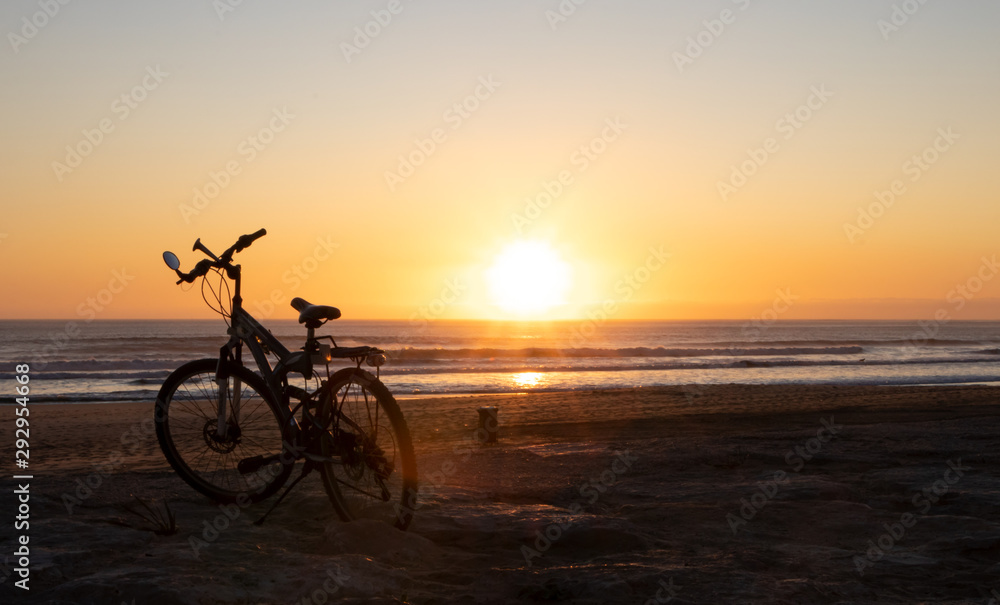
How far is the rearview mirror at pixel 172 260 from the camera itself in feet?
14.8

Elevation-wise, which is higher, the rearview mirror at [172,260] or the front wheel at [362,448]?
the rearview mirror at [172,260]

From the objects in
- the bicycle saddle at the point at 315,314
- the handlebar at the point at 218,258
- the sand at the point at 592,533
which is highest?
the handlebar at the point at 218,258

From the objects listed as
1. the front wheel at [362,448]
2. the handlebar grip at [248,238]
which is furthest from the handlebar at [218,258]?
the front wheel at [362,448]

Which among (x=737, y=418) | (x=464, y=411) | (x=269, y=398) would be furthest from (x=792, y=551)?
(x=464, y=411)

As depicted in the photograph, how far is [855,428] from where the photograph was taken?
8.55 meters

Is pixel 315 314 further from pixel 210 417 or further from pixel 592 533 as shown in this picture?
pixel 592 533

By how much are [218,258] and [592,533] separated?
9.51ft

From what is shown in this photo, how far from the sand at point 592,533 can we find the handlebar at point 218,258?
1415 millimetres

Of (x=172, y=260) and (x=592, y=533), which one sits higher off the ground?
(x=172, y=260)

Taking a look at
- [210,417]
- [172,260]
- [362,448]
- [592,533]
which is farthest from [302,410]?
[592,533]

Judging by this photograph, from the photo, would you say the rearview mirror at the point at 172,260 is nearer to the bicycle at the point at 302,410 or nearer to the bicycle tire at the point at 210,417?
the bicycle at the point at 302,410

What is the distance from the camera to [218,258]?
4.48m

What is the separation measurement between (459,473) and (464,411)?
7711 mm

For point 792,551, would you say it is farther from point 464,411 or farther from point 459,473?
point 464,411
